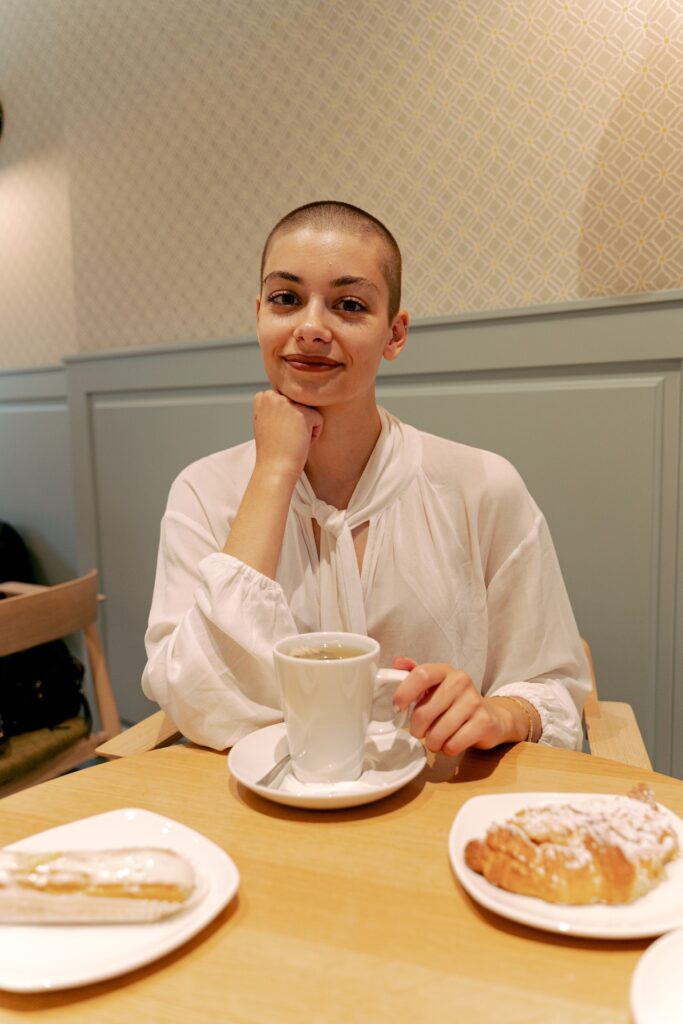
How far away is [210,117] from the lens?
2.74m

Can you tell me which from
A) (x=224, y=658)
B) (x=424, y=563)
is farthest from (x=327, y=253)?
(x=224, y=658)

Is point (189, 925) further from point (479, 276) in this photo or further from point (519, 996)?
point (479, 276)

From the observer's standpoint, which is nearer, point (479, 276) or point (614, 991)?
point (614, 991)

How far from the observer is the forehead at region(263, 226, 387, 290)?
1215 mm

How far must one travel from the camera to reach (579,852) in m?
0.59

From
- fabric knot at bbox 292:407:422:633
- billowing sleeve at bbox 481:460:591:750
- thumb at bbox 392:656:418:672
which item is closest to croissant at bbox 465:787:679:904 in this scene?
thumb at bbox 392:656:418:672

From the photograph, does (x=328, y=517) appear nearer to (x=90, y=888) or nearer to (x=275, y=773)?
(x=275, y=773)

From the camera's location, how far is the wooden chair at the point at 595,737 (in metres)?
1.19

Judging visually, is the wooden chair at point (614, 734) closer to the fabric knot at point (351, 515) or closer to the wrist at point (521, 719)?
the wrist at point (521, 719)

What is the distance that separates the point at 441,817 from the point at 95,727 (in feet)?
9.97

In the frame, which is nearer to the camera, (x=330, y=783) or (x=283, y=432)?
(x=330, y=783)

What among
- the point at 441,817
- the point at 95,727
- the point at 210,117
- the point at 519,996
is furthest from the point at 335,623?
the point at 95,727

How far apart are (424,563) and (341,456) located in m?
0.24

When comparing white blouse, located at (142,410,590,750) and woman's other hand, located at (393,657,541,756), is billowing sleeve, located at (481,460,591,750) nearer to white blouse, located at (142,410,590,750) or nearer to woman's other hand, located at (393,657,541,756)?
white blouse, located at (142,410,590,750)
